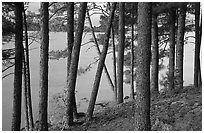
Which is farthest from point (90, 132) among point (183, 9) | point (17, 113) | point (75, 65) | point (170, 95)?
point (183, 9)

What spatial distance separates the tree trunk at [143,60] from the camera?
507 cm

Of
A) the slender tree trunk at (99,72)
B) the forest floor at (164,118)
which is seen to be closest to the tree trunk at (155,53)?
the forest floor at (164,118)

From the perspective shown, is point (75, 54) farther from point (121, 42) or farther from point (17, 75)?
point (121, 42)

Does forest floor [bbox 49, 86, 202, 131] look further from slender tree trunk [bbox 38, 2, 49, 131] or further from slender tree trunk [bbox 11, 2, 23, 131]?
slender tree trunk [bbox 38, 2, 49, 131]

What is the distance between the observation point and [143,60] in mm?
5156

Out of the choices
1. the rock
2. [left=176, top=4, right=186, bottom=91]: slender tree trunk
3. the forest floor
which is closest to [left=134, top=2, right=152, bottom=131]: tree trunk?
the rock

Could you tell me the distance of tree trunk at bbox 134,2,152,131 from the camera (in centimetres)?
507

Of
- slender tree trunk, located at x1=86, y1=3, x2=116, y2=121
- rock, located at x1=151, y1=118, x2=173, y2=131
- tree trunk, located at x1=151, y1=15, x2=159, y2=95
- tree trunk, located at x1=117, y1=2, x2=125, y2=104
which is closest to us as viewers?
rock, located at x1=151, y1=118, x2=173, y2=131

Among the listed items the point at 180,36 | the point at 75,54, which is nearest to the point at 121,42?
the point at 180,36

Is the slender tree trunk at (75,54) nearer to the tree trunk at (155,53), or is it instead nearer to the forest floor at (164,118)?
the forest floor at (164,118)

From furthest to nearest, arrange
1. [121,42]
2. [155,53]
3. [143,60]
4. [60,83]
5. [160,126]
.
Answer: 1. [60,83]
2. [155,53]
3. [121,42]
4. [160,126]
5. [143,60]

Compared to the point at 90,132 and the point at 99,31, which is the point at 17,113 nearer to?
the point at 90,132

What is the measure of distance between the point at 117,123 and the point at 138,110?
2.40m

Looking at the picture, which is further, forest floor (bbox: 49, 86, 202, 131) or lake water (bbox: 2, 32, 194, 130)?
lake water (bbox: 2, 32, 194, 130)
